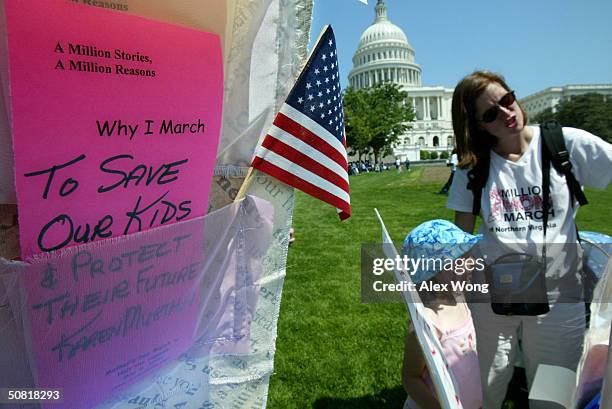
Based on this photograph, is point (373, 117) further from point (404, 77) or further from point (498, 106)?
Answer: point (404, 77)

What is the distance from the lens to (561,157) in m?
1.98

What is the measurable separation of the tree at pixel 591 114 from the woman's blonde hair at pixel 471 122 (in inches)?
2371

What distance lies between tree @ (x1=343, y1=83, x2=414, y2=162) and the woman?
3950 cm

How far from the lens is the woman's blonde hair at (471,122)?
7.02 feet

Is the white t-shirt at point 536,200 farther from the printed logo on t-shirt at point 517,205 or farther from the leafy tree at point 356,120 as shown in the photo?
the leafy tree at point 356,120

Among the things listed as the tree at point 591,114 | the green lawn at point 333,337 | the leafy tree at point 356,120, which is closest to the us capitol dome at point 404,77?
the tree at point 591,114

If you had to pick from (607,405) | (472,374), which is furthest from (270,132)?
(472,374)

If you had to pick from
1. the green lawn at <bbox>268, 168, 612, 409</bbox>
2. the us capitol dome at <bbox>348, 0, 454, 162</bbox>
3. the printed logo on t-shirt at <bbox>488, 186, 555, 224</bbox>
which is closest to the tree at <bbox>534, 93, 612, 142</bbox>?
the us capitol dome at <bbox>348, 0, 454, 162</bbox>

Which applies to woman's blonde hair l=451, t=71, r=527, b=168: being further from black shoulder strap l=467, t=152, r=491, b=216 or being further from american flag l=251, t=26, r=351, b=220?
american flag l=251, t=26, r=351, b=220

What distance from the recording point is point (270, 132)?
1.30m

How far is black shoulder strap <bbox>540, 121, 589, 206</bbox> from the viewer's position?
1983mm

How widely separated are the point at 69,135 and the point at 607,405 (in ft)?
4.42

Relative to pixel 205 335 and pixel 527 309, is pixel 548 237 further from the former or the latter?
pixel 205 335

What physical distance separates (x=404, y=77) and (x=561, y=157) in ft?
293
